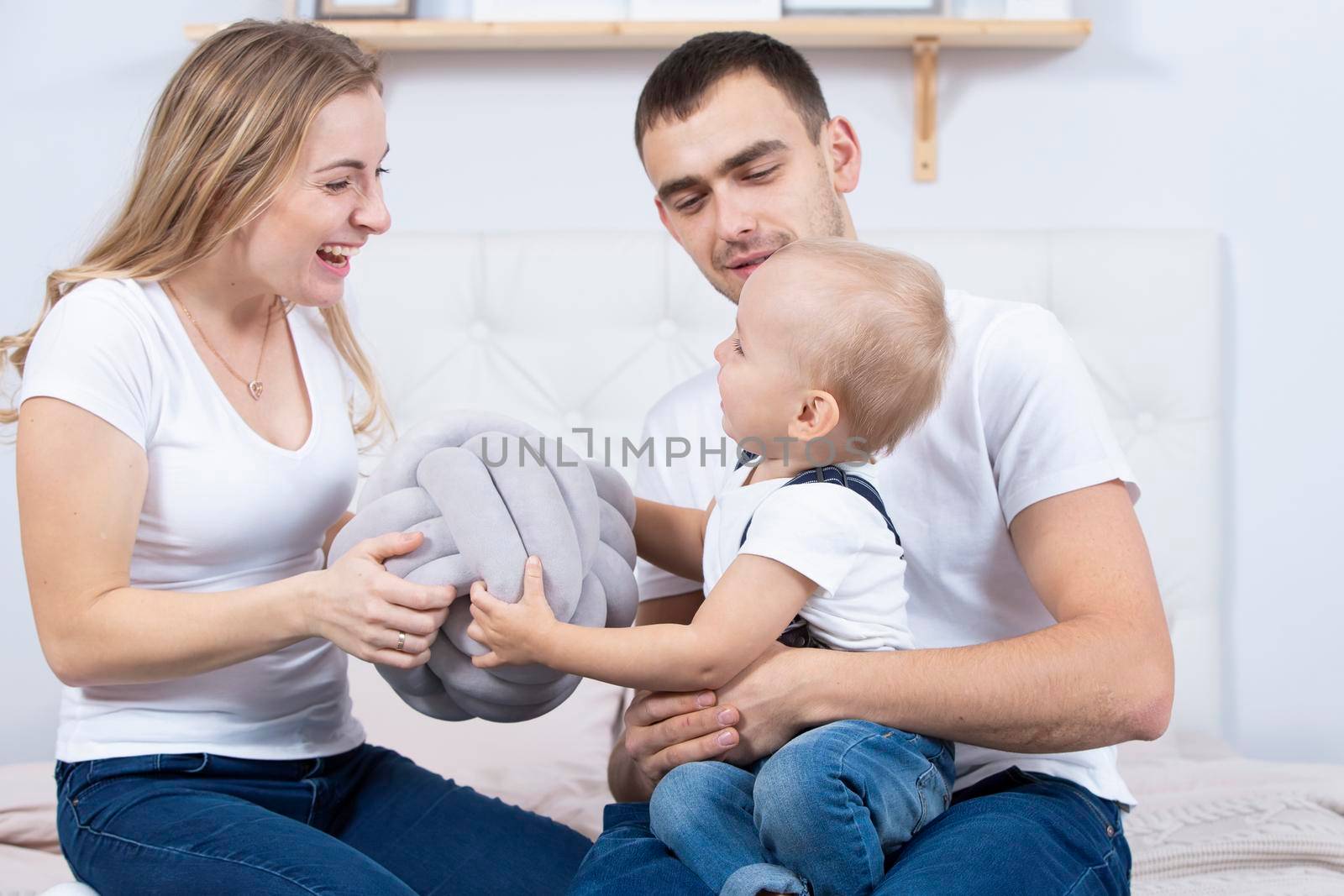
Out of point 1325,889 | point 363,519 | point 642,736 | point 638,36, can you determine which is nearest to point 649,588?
point 642,736

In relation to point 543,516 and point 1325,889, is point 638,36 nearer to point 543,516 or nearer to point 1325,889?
point 543,516

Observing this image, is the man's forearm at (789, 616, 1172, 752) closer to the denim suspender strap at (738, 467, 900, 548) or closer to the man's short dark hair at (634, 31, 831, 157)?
the denim suspender strap at (738, 467, 900, 548)

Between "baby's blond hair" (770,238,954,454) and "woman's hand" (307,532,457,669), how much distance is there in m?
0.40

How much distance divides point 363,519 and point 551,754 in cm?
82

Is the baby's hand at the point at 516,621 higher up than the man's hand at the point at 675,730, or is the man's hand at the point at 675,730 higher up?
the baby's hand at the point at 516,621

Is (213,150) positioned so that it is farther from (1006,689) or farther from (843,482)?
(1006,689)

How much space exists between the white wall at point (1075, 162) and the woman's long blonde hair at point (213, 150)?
3.08ft

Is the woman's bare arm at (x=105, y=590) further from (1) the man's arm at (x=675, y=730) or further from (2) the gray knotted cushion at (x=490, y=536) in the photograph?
(1) the man's arm at (x=675, y=730)

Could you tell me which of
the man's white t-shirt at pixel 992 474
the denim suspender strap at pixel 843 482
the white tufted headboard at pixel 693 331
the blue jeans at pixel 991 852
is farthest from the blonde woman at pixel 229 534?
the white tufted headboard at pixel 693 331

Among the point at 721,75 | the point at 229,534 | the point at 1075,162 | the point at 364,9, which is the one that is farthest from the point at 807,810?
the point at 364,9

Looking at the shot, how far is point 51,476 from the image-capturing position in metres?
1.08

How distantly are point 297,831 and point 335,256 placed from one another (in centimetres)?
60

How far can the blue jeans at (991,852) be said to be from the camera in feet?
3.23

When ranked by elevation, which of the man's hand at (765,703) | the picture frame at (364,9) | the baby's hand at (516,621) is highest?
the picture frame at (364,9)
